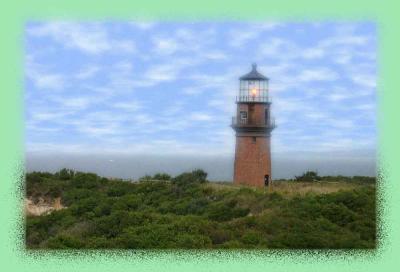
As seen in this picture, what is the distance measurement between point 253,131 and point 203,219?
833 cm

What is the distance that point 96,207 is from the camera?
19.6 metres

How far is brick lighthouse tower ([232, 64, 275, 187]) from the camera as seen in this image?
23094mm

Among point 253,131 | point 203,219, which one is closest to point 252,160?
point 253,131

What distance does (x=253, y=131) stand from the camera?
23.1 m

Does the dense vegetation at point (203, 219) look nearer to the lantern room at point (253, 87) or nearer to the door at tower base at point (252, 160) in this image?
the door at tower base at point (252, 160)

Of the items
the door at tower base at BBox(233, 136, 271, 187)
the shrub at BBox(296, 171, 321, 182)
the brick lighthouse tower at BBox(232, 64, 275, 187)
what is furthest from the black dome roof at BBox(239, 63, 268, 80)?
the shrub at BBox(296, 171, 321, 182)

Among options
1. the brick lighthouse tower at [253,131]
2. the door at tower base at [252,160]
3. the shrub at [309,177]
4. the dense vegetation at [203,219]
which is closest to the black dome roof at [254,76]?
the brick lighthouse tower at [253,131]

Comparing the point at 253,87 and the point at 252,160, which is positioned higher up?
the point at 253,87

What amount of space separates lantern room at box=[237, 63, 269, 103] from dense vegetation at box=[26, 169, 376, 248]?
3621 millimetres

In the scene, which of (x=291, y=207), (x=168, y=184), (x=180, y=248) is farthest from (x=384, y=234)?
(x=168, y=184)

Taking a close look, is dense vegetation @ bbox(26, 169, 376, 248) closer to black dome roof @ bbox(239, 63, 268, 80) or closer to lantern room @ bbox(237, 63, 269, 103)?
lantern room @ bbox(237, 63, 269, 103)

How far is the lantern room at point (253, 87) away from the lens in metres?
23.4

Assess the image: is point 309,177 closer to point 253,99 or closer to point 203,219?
point 253,99

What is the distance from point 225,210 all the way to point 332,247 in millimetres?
5710
